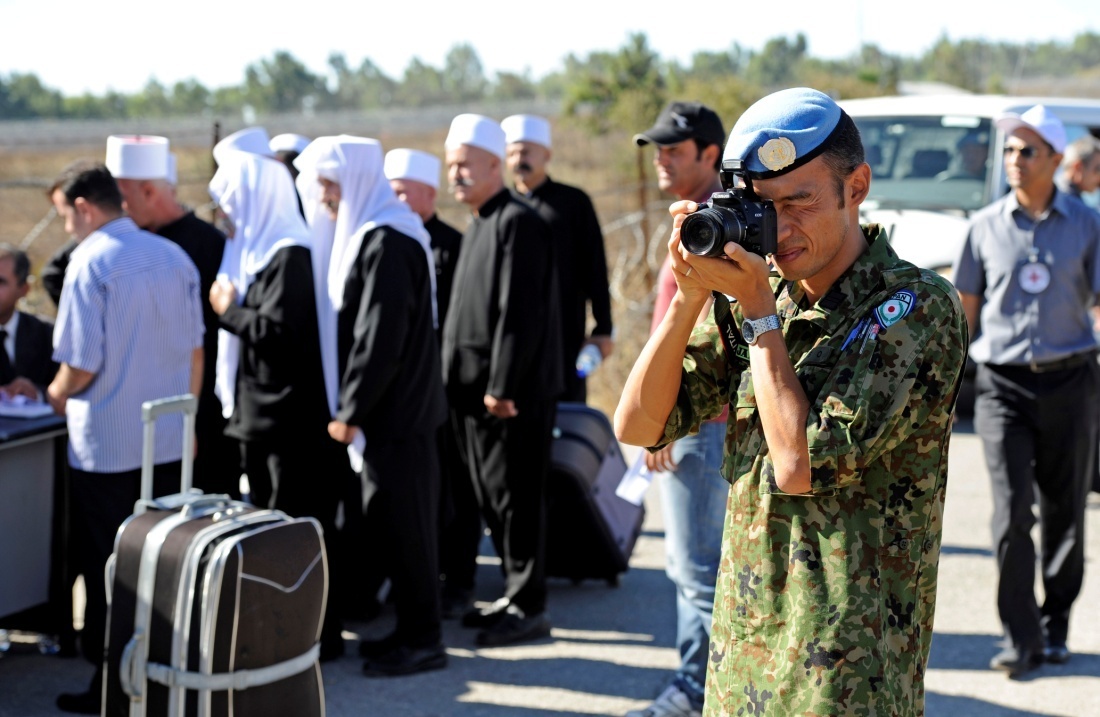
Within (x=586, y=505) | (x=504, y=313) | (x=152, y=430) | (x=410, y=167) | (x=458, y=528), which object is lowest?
(x=458, y=528)

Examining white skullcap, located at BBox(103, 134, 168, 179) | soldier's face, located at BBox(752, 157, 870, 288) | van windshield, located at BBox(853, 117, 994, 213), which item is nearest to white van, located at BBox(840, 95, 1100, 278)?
van windshield, located at BBox(853, 117, 994, 213)

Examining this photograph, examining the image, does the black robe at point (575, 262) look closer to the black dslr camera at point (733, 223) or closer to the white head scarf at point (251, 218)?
the white head scarf at point (251, 218)

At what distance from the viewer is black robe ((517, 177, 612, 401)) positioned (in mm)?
6207

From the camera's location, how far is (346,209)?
468 cm

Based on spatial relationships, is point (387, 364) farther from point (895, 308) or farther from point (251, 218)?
point (895, 308)

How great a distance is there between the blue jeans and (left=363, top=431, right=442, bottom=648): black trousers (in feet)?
3.73

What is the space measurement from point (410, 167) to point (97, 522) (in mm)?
2193

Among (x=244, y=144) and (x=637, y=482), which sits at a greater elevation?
(x=244, y=144)

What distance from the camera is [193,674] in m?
3.36

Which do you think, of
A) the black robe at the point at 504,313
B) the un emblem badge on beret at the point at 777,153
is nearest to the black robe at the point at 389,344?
the black robe at the point at 504,313

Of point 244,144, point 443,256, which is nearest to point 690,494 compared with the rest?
point 443,256

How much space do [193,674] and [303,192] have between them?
222 cm

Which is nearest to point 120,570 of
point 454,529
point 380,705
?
point 380,705

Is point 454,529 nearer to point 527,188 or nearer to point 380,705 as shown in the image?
point 380,705
